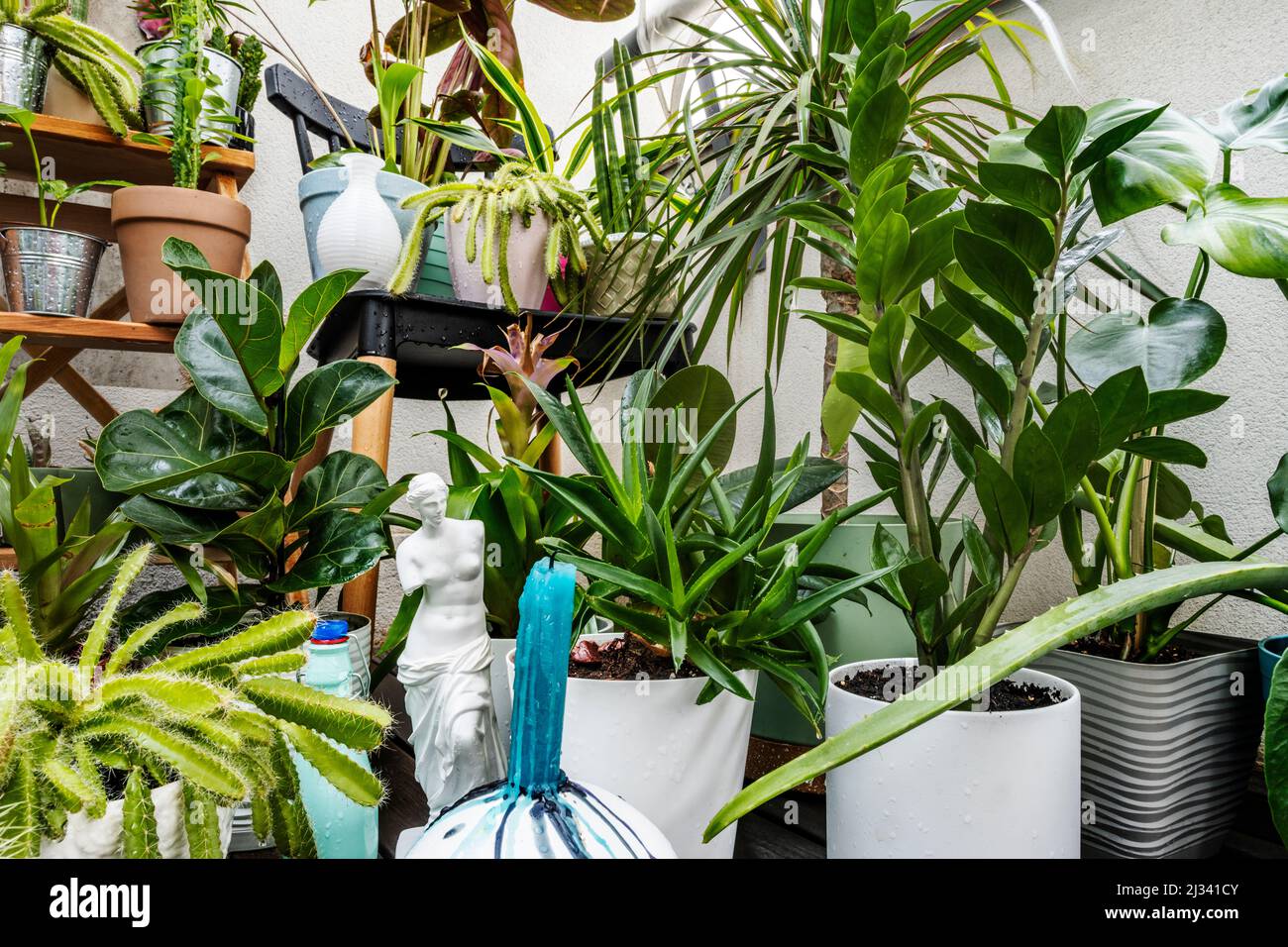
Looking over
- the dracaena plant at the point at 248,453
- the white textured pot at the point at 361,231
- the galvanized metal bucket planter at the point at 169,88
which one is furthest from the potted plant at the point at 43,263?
the dracaena plant at the point at 248,453

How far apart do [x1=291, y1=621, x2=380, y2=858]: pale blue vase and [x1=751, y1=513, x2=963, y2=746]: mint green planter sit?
346mm

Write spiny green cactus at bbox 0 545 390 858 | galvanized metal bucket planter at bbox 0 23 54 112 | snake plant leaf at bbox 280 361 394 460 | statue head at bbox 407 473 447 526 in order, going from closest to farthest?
spiny green cactus at bbox 0 545 390 858 → statue head at bbox 407 473 447 526 → snake plant leaf at bbox 280 361 394 460 → galvanized metal bucket planter at bbox 0 23 54 112

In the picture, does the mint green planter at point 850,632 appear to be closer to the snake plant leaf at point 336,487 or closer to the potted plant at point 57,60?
the snake plant leaf at point 336,487

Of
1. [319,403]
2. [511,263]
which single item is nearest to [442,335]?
[511,263]

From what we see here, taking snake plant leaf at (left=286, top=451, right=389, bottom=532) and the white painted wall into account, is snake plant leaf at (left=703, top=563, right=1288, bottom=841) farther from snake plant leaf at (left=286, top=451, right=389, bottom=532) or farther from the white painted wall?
the white painted wall

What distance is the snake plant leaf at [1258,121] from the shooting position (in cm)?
45

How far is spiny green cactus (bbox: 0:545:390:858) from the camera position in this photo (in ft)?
1.00

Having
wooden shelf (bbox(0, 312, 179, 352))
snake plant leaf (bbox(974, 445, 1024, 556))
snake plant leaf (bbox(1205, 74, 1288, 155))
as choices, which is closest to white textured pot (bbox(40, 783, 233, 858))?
snake plant leaf (bbox(974, 445, 1024, 556))

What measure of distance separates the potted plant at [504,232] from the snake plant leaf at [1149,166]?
0.72 meters

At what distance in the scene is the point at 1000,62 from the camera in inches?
47.5

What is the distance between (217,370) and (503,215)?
20.2 inches

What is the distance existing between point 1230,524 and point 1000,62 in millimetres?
809

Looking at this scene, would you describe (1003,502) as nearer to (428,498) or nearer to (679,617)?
(679,617)
